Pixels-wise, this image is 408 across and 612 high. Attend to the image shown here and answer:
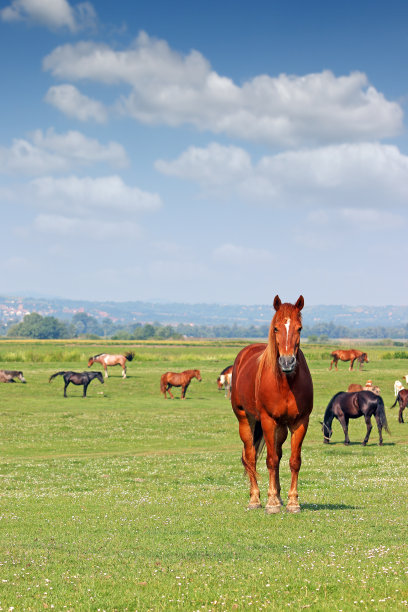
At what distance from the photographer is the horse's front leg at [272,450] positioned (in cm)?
1398

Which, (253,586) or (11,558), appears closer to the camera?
(253,586)

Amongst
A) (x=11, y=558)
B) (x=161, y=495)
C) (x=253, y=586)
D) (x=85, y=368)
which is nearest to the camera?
(x=253, y=586)

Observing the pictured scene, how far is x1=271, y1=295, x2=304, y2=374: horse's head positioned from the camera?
12.7 metres

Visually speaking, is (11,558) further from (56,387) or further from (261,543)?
(56,387)

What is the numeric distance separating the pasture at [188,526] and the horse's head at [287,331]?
10.2ft

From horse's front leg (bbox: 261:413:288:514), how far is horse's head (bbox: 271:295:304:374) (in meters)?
1.58

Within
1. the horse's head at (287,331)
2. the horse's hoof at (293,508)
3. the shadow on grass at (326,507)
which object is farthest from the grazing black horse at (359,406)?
the horse's head at (287,331)

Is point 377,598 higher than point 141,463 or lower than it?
higher

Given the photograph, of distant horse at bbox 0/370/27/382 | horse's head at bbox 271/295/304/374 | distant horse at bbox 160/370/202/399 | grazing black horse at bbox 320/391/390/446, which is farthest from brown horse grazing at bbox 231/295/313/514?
distant horse at bbox 0/370/27/382

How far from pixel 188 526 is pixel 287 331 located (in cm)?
445

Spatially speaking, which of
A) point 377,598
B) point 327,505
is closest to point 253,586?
point 377,598

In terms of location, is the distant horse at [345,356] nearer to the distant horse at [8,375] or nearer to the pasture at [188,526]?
the distant horse at [8,375]

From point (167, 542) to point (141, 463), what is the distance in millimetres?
15268

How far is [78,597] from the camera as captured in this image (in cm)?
879
